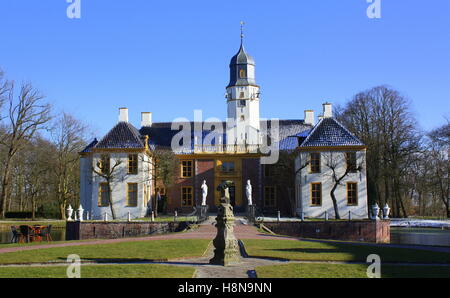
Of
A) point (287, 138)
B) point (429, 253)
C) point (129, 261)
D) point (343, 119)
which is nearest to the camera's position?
point (129, 261)

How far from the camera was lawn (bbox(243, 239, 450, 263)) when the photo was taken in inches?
580

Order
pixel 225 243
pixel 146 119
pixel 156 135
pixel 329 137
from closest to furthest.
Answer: pixel 225 243
pixel 329 137
pixel 156 135
pixel 146 119

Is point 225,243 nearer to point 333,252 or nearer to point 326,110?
point 333,252

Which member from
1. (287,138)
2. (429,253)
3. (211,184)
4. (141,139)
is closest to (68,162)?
(141,139)

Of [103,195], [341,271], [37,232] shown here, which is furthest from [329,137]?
[341,271]

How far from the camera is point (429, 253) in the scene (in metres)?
16.7

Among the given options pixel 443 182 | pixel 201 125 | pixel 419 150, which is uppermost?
pixel 201 125

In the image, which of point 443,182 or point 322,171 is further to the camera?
point 443,182

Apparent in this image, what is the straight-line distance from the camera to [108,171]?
3603 cm

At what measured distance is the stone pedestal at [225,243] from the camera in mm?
13500

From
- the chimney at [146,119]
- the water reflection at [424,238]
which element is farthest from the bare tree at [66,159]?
the water reflection at [424,238]

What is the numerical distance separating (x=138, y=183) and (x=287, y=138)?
13.3m

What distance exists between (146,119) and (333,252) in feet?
104

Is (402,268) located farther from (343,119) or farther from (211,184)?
(343,119)
